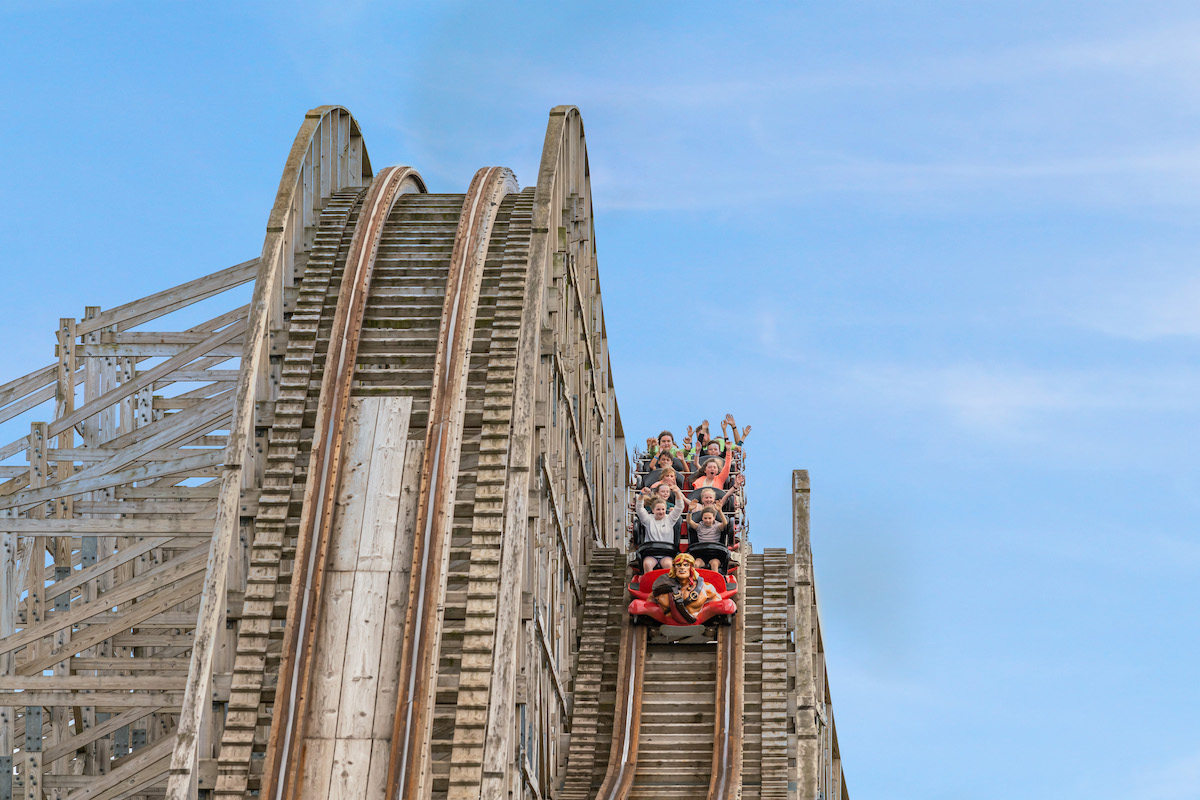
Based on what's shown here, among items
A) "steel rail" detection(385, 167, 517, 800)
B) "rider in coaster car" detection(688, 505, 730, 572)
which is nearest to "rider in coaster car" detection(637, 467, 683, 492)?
"rider in coaster car" detection(688, 505, 730, 572)

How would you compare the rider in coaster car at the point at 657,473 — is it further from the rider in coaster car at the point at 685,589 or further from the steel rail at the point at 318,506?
the steel rail at the point at 318,506

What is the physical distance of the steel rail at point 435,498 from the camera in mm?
14250

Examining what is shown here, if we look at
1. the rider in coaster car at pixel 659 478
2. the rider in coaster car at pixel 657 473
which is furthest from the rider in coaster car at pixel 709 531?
the rider in coaster car at pixel 657 473

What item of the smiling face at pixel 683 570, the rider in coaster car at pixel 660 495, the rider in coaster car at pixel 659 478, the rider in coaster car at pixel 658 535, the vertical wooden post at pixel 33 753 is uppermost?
the rider in coaster car at pixel 659 478

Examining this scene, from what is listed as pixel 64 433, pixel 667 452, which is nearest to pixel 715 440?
pixel 667 452

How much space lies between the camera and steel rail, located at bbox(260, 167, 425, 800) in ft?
46.8

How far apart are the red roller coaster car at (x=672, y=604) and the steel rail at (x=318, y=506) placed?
5.07m

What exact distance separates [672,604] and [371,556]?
523cm

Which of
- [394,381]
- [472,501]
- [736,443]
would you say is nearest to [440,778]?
[472,501]

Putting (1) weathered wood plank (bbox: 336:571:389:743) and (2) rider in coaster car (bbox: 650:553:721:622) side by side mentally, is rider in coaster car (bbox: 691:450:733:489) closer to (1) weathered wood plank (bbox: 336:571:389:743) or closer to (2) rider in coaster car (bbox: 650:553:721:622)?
(2) rider in coaster car (bbox: 650:553:721:622)

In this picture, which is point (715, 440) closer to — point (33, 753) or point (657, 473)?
point (657, 473)

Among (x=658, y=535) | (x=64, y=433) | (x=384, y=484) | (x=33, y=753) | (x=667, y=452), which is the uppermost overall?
(x=667, y=452)

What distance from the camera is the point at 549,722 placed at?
17.9 m

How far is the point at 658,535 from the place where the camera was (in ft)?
66.7
